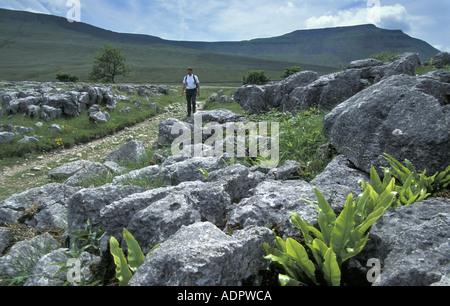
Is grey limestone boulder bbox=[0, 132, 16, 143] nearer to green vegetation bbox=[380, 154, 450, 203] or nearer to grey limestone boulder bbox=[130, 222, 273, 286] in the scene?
grey limestone boulder bbox=[130, 222, 273, 286]

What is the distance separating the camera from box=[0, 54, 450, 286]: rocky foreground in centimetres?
243

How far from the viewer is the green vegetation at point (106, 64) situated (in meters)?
54.2

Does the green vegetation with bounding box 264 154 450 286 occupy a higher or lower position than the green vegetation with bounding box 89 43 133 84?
lower

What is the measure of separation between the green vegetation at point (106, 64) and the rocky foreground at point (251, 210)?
55.0 m

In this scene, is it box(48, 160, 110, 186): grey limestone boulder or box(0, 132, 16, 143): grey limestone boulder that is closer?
box(48, 160, 110, 186): grey limestone boulder

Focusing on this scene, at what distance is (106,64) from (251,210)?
60.4m

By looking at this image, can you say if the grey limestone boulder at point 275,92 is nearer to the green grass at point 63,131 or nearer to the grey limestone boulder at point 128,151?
the grey limestone boulder at point 128,151

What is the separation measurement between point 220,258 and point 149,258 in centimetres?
72

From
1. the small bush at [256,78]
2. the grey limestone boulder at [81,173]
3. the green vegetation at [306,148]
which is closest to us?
the green vegetation at [306,148]

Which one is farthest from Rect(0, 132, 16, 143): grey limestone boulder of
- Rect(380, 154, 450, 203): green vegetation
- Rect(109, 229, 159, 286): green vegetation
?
Rect(380, 154, 450, 203): green vegetation

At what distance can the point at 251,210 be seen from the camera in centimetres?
366

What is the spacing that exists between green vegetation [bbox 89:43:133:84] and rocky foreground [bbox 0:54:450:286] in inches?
2167

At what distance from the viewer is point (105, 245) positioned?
135 inches

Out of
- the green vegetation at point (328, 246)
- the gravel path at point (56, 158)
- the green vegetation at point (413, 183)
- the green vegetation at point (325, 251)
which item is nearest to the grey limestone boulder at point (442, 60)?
the green vegetation at point (413, 183)
